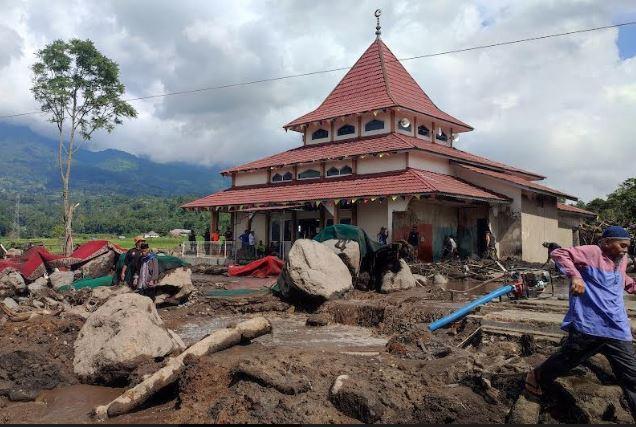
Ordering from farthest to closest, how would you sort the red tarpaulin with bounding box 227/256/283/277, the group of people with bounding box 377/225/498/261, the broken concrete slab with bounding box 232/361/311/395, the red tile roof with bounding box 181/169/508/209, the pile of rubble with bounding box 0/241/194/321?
the group of people with bounding box 377/225/498/261 → the red tile roof with bounding box 181/169/508/209 → the red tarpaulin with bounding box 227/256/283/277 → the pile of rubble with bounding box 0/241/194/321 → the broken concrete slab with bounding box 232/361/311/395

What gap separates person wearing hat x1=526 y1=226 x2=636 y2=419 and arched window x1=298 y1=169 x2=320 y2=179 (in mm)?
20026

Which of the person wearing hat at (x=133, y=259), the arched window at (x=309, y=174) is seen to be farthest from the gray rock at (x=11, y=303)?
the arched window at (x=309, y=174)

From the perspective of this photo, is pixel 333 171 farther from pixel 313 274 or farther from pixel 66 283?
pixel 66 283

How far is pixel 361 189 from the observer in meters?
20.7

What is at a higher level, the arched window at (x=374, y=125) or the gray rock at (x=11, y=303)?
the arched window at (x=374, y=125)

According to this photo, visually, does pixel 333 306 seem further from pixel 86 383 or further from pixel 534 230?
pixel 534 230

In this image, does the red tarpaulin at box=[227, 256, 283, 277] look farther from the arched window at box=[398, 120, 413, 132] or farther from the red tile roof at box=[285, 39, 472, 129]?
the arched window at box=[398, 120, 413, 132]

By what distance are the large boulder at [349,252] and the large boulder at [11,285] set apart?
7.72m

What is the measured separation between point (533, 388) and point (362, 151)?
18.2 meters

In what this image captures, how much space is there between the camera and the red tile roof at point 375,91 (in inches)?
984

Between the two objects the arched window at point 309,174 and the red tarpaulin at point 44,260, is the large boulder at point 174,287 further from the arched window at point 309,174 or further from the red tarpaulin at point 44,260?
the arched window at point 309,174

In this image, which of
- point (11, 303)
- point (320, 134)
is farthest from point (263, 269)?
point (320, 134)

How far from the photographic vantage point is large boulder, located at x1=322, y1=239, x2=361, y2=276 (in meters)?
13.3

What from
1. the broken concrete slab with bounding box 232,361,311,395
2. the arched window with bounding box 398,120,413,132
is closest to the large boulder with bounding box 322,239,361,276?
the broken concrete slab with bounding box 232,361,311,395
